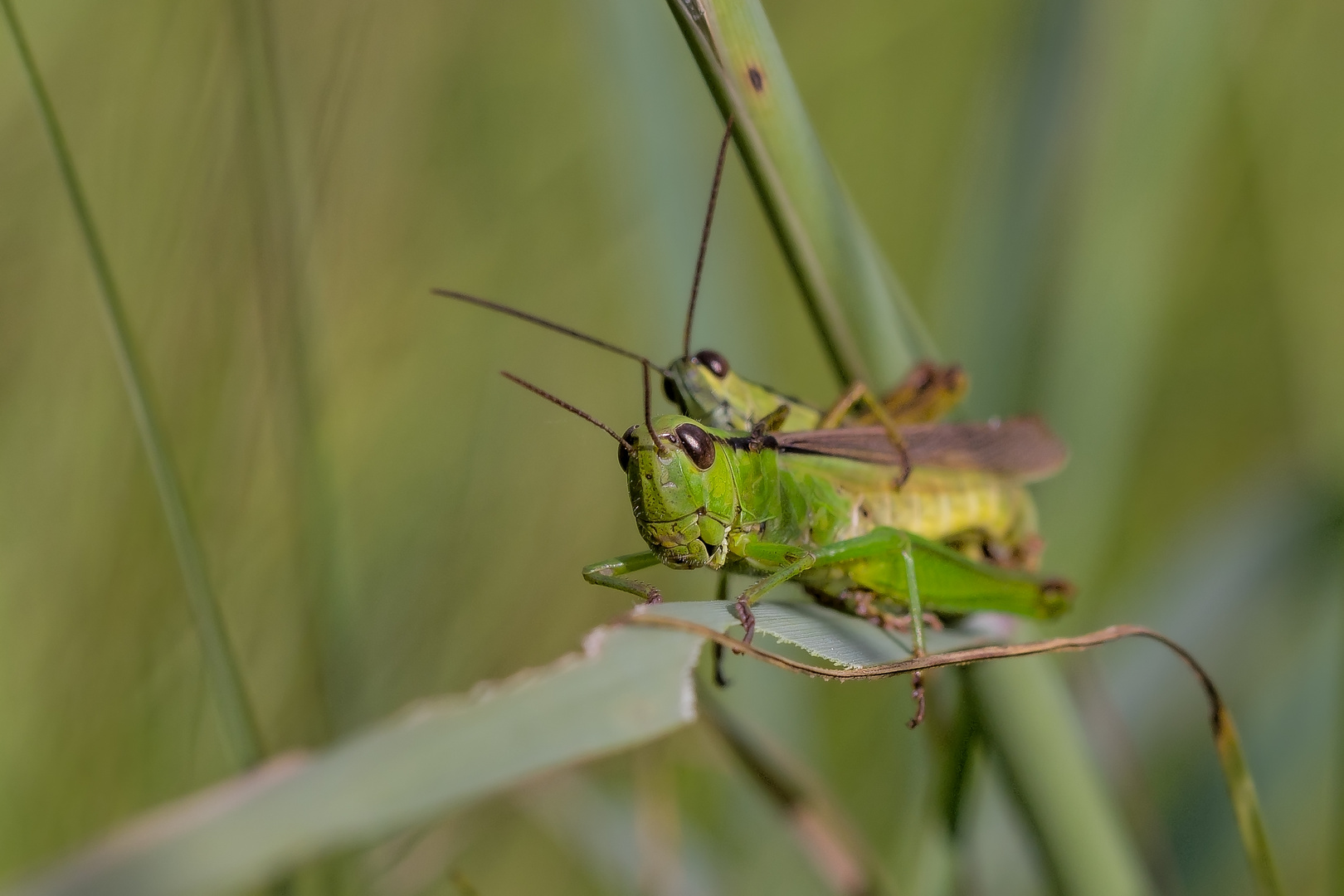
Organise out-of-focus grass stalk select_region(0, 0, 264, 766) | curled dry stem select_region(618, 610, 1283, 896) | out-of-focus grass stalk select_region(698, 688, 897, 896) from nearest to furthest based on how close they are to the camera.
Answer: curled dry stem select_region(618, 610, 1283, 896) → out-of-focus grass stalk select_region(0, 0, 264, 766) → out-of-focus grass stalk select_region(698, 688, 897, 896)

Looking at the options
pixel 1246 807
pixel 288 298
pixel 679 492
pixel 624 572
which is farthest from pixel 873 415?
pixel 288 298

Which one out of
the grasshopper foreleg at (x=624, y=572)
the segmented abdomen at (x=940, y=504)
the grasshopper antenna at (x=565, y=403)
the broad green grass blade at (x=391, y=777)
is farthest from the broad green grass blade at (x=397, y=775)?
the segmented abdomen at (x=940, y=504)

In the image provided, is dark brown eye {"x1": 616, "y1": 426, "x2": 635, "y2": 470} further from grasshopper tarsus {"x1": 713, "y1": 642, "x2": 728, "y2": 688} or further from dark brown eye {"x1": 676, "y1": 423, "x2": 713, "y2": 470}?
grasshopper tarsus {"x1": 713, "y1": 642, "x2": 728, "y2": 688}

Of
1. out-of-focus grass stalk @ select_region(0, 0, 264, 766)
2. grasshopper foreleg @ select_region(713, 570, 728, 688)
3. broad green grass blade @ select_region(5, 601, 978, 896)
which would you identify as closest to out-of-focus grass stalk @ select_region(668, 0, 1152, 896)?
grasshopper foreleg @ select_region(713, 570, 728, 688)

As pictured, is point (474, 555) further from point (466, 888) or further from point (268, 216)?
point (466, 888)

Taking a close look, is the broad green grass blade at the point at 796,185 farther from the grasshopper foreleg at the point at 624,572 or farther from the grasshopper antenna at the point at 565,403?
the grasshopper foreleg at the point at 624,572

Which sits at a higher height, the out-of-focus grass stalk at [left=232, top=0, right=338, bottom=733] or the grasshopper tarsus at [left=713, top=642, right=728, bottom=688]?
the out-of-focus grass stalk at [left=232, top=0, right=338, bottom=733]

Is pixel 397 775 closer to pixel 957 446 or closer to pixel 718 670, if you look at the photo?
pixel 718 670

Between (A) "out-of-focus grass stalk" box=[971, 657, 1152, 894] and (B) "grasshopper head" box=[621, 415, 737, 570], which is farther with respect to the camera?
(B) "grasshopper head" box=[621, 415, 737, 570]
